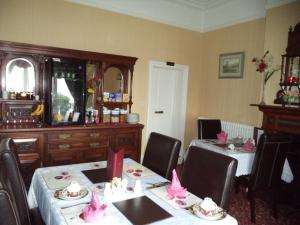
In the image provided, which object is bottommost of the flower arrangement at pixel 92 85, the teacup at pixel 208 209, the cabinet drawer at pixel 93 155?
the cabinet drawer at pixel 93 155

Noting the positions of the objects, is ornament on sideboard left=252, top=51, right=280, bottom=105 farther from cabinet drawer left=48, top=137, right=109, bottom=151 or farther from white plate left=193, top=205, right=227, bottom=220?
white plate left=193, top=205, right=227, bottom=220

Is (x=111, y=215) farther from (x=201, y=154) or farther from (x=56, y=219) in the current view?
(x=201, y=154)

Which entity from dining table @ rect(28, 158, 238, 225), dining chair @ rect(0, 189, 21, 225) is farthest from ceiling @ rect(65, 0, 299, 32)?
dining chair @ rect(0, 189, 21, 225)

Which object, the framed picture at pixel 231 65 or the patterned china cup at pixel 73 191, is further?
the framed picture at pixel 231 65

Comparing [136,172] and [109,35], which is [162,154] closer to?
[136,172]

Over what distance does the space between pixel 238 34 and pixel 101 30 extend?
234 centimetres

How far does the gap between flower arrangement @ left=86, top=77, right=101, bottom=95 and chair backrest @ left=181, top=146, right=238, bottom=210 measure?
2.19 meters

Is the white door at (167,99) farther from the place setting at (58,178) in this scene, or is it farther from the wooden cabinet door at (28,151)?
the place setting at (58,178)

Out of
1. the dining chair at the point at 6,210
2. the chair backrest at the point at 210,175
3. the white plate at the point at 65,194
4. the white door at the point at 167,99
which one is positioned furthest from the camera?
the white door at the point at 167,99

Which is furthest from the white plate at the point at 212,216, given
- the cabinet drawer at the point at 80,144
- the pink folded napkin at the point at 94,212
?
the cabinet drawer at the point at 80,144

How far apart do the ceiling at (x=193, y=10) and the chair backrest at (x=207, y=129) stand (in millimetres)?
1870

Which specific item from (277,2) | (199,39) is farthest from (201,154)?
Answer: (199,39)

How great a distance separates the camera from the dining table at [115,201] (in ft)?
4.22

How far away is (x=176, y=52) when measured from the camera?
478 cm
